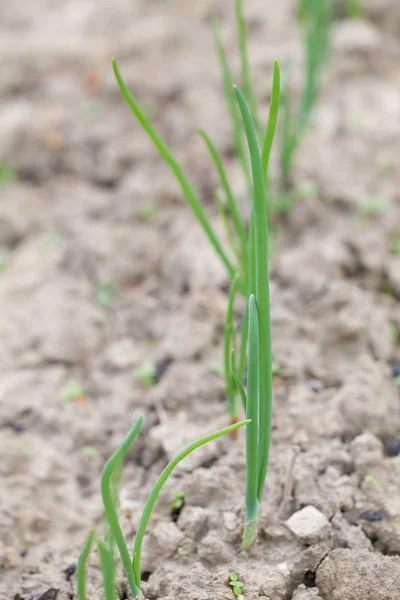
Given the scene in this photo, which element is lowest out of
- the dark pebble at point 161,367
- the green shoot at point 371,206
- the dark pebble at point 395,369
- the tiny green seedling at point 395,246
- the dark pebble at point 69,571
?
the dark pebble at point 69,571

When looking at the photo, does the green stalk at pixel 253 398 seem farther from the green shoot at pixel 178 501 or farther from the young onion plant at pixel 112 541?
the green shoot at pixel 178 501

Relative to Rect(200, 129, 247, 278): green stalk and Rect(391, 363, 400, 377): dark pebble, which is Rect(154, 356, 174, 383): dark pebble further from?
Rect(391, 363, 400, 377): dark pebble

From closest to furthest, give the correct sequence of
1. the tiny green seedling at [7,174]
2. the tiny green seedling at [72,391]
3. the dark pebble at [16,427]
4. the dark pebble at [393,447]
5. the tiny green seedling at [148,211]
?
the dark pebble at [393,447] < the dark pebble at [16,427] < the tiny green seedling at [72,391] < the tiny green seedling at [148,211] < the tiny green seedling at [7,174]

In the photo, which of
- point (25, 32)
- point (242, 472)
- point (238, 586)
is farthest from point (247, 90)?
point (25, 32)

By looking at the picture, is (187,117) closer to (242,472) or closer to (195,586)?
(242,472)

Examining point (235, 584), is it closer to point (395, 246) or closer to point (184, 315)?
point (184, 315)

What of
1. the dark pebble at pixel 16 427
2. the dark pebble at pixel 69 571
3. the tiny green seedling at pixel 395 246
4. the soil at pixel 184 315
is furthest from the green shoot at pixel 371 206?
the dark pebble at pixel 69 571

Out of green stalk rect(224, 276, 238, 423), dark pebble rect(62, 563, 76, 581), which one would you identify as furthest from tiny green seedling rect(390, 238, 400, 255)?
dark pebble rect(62, 563, 76, 581)
